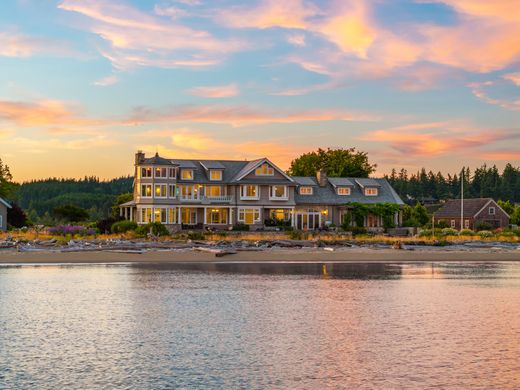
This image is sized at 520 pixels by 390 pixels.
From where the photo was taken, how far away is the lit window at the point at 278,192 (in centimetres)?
7531

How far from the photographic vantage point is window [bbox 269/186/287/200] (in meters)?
75.3

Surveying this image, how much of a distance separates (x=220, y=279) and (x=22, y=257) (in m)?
15.9

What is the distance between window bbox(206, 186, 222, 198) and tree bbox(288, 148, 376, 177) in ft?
85.5

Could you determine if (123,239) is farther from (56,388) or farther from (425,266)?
(56,388)

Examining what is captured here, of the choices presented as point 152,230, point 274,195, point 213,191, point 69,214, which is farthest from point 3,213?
point 274,195

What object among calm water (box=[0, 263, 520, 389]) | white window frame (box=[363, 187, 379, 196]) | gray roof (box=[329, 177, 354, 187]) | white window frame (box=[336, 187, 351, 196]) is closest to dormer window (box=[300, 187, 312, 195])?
gray roof (box=[329, 177, 354, 187])

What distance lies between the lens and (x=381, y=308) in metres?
20.4

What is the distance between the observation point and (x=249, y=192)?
2948 inches

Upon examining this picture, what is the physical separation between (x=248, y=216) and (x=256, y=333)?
58738 millimetres

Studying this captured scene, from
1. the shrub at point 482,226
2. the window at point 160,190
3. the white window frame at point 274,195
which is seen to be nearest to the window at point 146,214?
the window at point 160,190

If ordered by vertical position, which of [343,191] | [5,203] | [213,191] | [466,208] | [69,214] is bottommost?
[69,214]

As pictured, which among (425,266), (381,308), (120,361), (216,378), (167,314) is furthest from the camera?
(425,266)

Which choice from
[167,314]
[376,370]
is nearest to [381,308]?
[167,314]

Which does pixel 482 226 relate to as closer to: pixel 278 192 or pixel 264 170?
pixel 278 192
